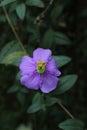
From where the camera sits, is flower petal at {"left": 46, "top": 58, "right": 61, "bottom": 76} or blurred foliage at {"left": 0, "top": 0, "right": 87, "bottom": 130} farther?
blurred foliage at {"left": 0, "top": 0, "right": 87, "bottom": 130}

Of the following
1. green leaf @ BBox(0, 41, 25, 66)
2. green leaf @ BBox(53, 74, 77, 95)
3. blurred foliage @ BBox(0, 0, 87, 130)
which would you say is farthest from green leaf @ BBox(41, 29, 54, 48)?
green leaf @ BBox(53, 74, 77, 95)

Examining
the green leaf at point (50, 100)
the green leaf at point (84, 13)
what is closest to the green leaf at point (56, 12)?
the green leaf at point (84, 13)

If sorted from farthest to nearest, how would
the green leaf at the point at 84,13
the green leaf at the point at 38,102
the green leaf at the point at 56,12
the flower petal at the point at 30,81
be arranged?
the green leaf at the point at 84,13 → the green leaf at the point at 56,12 → the green leaf at the point at 38,102 → the flower petal at the point at 30,81

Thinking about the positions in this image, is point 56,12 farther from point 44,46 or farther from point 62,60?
point 62,60

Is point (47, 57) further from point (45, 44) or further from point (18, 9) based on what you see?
point (45, 44)

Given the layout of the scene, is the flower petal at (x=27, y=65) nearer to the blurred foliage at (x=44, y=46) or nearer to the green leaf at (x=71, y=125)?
the blurred foliage at (x=44, y=46)

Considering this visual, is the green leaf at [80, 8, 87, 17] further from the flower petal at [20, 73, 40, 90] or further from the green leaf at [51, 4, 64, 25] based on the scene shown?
the flower petal at [20, 73, 40, 90]

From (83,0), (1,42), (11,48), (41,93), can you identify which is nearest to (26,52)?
(11,48)

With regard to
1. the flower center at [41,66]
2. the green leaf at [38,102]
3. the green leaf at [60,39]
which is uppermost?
the flower center at [41,66]
